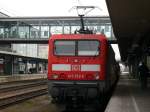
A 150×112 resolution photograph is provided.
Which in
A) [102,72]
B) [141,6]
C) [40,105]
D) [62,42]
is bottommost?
Answer: [40,105]

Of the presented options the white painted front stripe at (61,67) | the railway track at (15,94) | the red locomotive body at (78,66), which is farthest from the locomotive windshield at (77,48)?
the railway track at (15,94)

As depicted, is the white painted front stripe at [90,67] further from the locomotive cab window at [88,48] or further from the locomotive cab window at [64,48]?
the locomotive cab window at [64,48]

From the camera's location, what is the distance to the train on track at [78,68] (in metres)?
14.7

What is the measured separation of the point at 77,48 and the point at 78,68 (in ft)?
2.74

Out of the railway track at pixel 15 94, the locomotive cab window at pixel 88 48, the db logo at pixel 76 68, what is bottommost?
the railway track at pixel 15 94

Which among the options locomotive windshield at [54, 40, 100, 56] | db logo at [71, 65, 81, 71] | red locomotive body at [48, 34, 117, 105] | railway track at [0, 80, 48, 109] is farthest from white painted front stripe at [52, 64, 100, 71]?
railway track at [0, 80, 48, 109]

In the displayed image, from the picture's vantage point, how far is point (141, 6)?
17.9 m

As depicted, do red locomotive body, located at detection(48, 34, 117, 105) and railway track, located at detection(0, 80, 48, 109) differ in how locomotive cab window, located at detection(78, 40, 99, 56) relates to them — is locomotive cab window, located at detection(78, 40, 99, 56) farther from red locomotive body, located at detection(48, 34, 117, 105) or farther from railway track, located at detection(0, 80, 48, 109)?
railway track, located at detection(0, 80, 48, 109)

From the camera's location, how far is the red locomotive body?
48.3ft

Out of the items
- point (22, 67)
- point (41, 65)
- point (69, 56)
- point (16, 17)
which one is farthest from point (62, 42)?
point (41, 65)

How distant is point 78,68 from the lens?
15.2m

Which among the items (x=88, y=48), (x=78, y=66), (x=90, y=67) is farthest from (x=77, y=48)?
(x=90, y=67)

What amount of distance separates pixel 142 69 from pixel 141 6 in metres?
7.21

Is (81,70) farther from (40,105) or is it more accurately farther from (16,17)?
(16,17)
